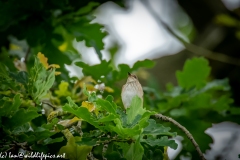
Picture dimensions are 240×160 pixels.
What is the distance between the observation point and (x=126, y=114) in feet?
2.35

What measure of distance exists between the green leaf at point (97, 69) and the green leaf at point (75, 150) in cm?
34

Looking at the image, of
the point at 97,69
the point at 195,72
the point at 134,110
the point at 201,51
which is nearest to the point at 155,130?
the point at 134,110

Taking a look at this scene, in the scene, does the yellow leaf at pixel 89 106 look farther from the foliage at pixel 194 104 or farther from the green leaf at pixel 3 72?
the foliage at pixel 194 104

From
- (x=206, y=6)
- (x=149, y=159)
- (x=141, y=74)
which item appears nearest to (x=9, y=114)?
(x=149, y=159)

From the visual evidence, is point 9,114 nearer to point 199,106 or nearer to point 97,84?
point 97,84

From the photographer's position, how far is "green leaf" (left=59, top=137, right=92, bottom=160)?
75cm

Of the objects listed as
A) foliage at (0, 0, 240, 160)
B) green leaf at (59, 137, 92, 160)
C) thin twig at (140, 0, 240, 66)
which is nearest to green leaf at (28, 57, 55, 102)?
foliage at (0, 0, 240, 160)

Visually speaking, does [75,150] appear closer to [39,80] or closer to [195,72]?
[39,80]

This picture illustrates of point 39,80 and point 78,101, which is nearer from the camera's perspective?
point 39,80

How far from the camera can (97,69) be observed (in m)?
1.07

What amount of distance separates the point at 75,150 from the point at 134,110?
15 centimetres

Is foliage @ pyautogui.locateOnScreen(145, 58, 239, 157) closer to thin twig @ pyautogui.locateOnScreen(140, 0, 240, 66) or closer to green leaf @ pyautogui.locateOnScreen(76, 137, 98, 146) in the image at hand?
green leaf @ pyautogui.locateOnScreen(76, 137, 98, 146)

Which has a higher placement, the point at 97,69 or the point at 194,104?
the point at 97,69

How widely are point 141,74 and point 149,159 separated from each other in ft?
4.67
